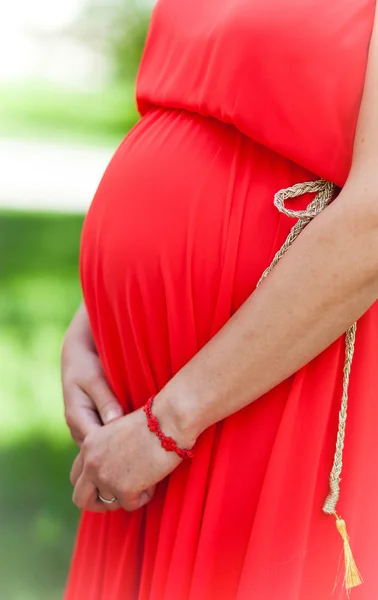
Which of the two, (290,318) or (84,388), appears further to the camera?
(84,388)

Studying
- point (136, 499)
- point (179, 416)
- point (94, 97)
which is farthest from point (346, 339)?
point (94, 97)

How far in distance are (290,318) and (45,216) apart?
2089 mm

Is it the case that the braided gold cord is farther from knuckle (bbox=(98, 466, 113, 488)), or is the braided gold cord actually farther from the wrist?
knuckle (bbox=(98, 466, 113, 488))

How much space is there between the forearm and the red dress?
44mm

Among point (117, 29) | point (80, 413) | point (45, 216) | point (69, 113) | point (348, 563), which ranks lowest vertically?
point (348, 563)

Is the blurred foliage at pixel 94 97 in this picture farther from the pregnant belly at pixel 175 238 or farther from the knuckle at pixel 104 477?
the knuckle at pixel 104 477

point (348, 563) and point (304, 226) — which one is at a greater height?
point (304, 226)

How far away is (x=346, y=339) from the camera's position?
761 millimetres

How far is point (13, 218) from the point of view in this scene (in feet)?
8.89

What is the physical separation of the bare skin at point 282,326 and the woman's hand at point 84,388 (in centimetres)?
10

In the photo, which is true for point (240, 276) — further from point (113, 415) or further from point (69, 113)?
point (69, 113)

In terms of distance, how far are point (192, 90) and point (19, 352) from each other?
1.83m

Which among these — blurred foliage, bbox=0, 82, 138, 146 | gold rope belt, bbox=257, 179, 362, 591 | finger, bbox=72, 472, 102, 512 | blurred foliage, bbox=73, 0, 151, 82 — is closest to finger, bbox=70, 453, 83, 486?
finger, bbox=72, 472, 102, 512

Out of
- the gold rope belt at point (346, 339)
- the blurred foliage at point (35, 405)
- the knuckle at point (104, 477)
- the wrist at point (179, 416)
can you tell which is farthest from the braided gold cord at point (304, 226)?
the blurred foliage at point (35, 405)
